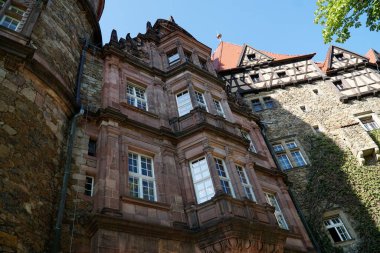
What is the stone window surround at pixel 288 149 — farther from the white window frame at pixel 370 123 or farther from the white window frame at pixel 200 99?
the white window frame at pixel 200 99

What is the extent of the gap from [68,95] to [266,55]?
20486mm

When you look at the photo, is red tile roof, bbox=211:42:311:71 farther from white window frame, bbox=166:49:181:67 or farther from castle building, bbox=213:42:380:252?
white window frame, bbox=166:49:181:67

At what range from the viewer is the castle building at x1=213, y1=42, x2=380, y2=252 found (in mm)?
14062

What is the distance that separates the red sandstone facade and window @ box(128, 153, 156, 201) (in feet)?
0.11

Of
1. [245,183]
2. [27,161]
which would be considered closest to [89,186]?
[27,161]

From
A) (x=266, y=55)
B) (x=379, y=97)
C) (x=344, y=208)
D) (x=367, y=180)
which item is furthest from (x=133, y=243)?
(x=266, y=55)

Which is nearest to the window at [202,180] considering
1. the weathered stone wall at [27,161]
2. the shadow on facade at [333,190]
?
the weathered stone wall at [27,161]

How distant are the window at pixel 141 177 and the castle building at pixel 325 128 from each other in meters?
8.25

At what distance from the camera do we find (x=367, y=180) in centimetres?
1533

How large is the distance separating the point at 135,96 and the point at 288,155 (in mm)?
10289

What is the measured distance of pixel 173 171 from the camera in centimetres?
983

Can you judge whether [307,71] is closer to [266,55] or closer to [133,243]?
[266,55]

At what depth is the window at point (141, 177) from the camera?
8.68 m

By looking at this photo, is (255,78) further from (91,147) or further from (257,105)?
(91,147)
